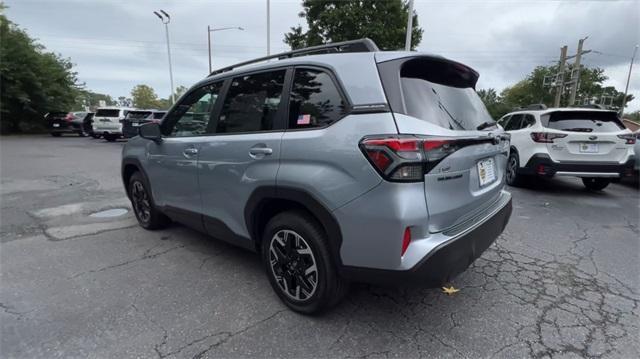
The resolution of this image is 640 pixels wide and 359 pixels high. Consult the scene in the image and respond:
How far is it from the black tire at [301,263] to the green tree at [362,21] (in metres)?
19.4

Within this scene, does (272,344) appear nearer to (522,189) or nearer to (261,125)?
(261,125)

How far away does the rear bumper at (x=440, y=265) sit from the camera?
6.06 feet

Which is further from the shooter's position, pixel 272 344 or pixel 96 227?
pixel 96 227

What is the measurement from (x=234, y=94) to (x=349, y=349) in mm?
2186

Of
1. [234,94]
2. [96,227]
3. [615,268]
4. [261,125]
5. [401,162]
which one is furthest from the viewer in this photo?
[96,227]

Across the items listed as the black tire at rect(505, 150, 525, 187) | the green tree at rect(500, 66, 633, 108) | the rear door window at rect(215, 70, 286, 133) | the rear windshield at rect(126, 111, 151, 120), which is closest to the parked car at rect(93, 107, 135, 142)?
the rear windshield at rect(126, 111, 151, 120)

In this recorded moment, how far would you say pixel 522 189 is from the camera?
6719 millimetres

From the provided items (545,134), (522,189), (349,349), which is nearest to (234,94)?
(349,349)

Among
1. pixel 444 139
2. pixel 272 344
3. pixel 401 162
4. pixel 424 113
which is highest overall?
pixel 424 113

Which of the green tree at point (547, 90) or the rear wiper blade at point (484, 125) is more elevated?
the green tree at point (547, 90)

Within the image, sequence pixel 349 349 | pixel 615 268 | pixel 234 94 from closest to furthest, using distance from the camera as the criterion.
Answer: pixel 349 349, pixel 234 94, pixel 615 268

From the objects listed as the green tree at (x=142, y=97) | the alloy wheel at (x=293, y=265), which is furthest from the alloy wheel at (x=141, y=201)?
the green tree at (x=142, y=97)

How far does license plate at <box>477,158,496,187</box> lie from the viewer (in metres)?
2.26

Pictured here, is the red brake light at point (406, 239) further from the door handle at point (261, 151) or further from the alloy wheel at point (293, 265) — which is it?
the door handle at point (261, 151)
